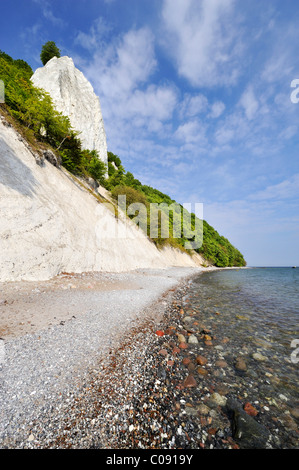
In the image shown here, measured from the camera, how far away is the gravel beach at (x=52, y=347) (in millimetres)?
2551

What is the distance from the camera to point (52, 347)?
14.1 feet

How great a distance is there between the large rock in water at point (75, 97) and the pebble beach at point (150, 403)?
39.3 m

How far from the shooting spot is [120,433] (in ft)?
8.61

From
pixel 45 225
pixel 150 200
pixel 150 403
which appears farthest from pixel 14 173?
pixel 150 200

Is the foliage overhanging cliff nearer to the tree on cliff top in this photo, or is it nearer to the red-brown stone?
the red-brown stone

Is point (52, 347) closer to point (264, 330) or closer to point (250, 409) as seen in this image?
point (250, 409)

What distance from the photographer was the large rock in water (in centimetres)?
3294

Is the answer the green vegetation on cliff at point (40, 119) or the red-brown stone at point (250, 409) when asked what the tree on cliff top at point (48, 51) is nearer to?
the green vegetation on cliff at point (40, 119)

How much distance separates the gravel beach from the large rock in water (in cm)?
3613

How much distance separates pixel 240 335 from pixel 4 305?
29.7 feet

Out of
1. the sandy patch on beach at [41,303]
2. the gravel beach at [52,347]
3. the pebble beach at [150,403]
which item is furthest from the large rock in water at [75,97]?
the pebble beach at [150,403]

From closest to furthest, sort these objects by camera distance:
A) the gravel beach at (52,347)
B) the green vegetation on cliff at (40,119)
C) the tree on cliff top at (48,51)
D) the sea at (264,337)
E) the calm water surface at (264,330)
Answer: the gravel beach at (52,347), the sea at (264,337), the calm water surface at (264,330), the green vegetation on cliff at (40,119), the tree on cliff top at (48,51)
